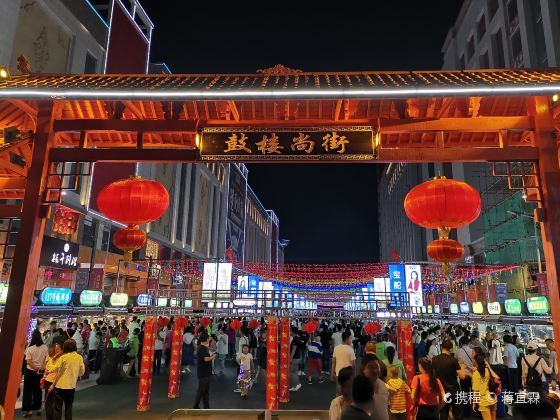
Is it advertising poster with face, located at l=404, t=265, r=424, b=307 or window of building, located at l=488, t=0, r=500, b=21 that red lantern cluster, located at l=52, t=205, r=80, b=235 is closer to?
advertising poster with face, located at l=404, t=265, r=424, b=307

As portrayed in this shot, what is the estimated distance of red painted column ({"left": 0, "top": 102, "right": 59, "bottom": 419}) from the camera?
5832 mm

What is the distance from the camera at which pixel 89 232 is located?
23.5 metres

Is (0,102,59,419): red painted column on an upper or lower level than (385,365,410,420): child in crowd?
upper

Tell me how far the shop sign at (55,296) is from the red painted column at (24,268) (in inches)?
315

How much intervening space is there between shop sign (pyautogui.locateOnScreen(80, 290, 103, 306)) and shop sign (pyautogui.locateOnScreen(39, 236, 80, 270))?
208cm

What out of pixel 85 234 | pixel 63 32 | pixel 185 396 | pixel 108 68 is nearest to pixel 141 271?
pixel 85 234

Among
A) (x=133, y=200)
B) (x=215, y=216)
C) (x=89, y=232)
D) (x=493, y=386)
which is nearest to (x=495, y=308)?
(x=493, y=386)

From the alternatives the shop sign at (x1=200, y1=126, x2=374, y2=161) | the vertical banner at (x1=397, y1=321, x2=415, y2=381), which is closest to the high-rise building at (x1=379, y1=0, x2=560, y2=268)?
the vertical banner at (x1=397, y1=321, x2=415, y2=381)

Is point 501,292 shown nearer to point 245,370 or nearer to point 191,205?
point 245,370

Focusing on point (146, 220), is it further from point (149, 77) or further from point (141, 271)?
point (141, 271)

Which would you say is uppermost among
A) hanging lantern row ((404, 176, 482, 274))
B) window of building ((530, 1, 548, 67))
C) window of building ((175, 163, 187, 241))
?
window of building ((530, 1, 548, 67))

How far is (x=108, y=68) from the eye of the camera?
25031 millimetres

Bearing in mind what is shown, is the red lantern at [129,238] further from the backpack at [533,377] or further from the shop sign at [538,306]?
the shop sign at [538,306]

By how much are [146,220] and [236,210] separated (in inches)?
1940
